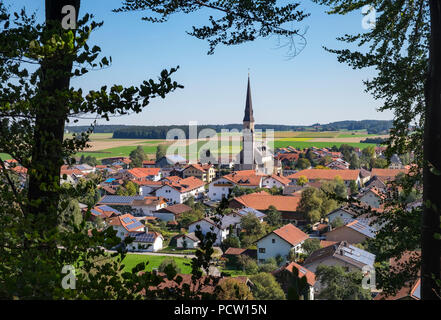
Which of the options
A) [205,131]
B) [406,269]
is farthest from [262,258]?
[205,131]

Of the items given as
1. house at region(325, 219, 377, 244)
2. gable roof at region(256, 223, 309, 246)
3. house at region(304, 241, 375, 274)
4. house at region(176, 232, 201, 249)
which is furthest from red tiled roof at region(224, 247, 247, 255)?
house at region(325, 219, 377, 244)

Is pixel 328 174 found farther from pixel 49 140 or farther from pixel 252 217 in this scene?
pixel 49 140

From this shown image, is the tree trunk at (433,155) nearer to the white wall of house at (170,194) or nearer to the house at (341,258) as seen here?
the house at (341,258)

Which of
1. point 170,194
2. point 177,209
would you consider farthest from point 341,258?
point 170,194

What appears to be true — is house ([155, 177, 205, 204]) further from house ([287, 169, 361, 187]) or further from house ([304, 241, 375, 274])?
house ([304, 241, 375, 274])
